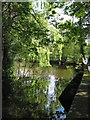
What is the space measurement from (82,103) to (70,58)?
1423 centimetres

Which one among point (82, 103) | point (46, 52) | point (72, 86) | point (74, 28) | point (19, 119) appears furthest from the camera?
point (46, 52)

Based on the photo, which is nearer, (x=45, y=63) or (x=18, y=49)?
(x=18, y=49)

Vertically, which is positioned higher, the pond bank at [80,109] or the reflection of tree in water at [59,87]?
the pond bank at [80,109]

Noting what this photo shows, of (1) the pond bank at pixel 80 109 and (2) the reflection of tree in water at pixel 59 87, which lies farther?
(2) the reflection of tree in water at pixel 59 87

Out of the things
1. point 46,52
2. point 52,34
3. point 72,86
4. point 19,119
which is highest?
point 52,34

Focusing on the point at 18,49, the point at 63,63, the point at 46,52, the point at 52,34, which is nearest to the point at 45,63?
the point at 46,52

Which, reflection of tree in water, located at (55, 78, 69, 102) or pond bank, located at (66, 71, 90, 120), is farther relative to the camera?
reflection of tree in water, located at (55, 78, 69, 102)

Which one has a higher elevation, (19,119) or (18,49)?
(18,49)

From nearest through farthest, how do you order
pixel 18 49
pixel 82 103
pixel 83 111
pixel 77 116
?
pixel 77 116 → pixel 83 111 → pixel 82 103 → pixel 18 49

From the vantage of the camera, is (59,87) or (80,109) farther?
(59,87)

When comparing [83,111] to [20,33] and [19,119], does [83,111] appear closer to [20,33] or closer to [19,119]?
[19,119]

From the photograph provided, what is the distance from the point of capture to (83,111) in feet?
7.10

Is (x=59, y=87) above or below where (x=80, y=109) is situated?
below

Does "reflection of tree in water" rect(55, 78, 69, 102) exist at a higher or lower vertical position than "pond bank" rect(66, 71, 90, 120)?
lower
